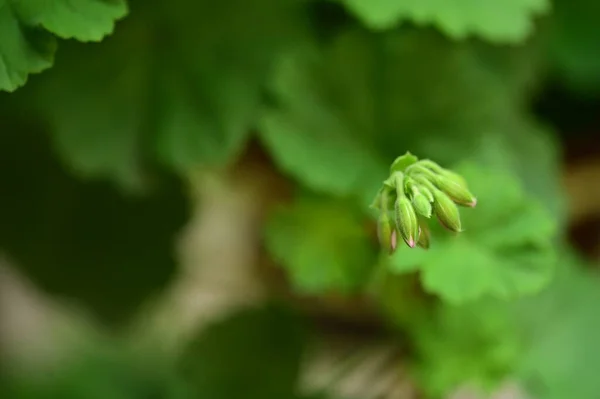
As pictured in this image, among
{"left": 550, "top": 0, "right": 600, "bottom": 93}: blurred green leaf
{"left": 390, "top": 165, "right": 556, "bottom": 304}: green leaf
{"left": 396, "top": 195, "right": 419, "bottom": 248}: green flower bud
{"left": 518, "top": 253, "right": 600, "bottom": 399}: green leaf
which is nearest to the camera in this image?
{"left": 396, "top": 195, "right": 419, "bottom": 248}: green flower bud

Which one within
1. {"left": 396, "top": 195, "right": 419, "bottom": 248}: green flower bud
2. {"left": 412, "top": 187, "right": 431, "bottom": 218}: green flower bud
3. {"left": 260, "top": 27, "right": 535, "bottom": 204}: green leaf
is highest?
{"left": 260, "top": 27, "right": 535, "bottom": 204}: green leaf

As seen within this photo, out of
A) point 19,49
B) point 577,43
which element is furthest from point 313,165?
point 577,43

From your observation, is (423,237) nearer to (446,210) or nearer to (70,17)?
(446,210)

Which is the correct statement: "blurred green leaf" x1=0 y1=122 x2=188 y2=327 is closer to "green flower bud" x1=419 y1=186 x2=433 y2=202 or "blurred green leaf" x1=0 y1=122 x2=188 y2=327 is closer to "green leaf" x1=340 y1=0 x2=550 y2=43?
"green leaf" x1=340 y1=0 x2=550 y2=43

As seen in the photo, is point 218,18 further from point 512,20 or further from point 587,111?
point 587,111

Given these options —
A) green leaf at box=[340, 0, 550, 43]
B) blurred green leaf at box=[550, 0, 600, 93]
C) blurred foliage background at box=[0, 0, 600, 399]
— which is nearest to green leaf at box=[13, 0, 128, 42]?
blurred foliage background at box=[0, 0, 600, 399]

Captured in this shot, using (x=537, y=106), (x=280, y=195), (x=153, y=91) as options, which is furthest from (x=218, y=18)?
(x=537, y=106)

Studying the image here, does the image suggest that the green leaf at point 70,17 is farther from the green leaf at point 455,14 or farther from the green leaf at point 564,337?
the green leaf at point 564,337
